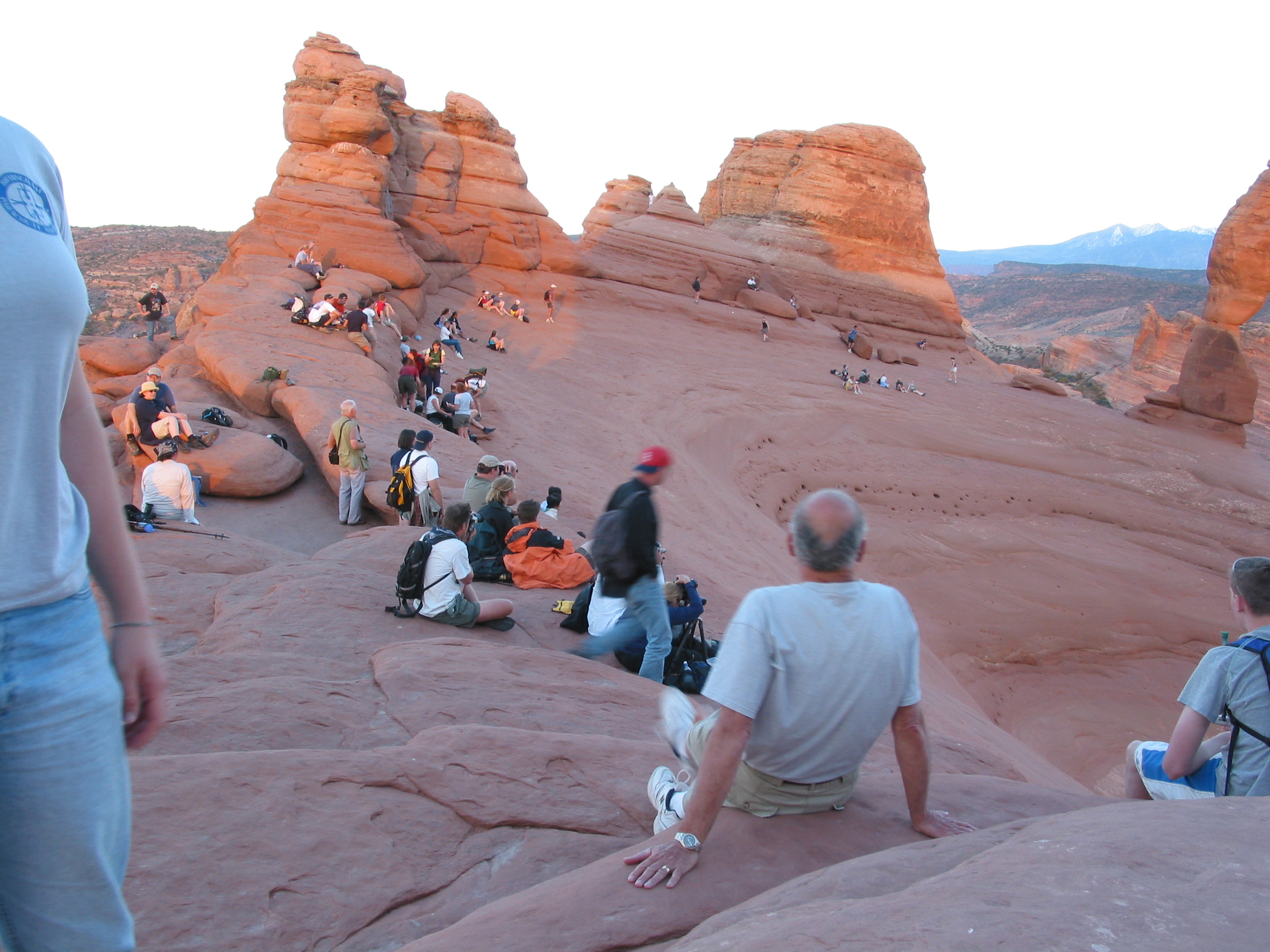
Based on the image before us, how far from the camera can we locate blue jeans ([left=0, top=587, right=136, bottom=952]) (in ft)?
3.96

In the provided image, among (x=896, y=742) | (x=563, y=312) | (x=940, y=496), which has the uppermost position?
(x=563, y=312)

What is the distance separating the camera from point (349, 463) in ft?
28.8

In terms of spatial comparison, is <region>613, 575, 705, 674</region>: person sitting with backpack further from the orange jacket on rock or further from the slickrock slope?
the orange jacket on rock

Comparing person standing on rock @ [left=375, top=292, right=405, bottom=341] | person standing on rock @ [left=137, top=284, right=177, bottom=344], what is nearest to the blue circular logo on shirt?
person standing on rock @ [left=375, top=292, right=405, bottom=341]

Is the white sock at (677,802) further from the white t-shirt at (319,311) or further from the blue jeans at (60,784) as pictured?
the white t-shirt at (319,311)

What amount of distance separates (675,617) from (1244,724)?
3.46 meters

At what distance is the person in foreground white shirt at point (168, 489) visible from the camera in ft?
25.0

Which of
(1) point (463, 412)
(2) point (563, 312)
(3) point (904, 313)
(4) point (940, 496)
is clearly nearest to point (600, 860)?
(1) point (463, 412)

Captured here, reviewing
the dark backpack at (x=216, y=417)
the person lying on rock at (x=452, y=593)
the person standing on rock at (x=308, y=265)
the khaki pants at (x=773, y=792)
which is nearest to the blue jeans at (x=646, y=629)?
the person lying on rock at (x=452, y=593)

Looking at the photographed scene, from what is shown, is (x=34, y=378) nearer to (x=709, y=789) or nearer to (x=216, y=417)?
(x=709, y=789)

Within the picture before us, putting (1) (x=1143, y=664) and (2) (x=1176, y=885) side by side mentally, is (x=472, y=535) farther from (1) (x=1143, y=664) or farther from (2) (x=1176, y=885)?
(1) (x=1143, y=664)

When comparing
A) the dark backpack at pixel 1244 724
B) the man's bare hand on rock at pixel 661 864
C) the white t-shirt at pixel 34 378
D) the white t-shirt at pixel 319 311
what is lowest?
the man's bare hand on rock at pixel 661 864

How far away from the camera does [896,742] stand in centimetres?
261

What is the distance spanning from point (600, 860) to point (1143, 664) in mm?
12541
